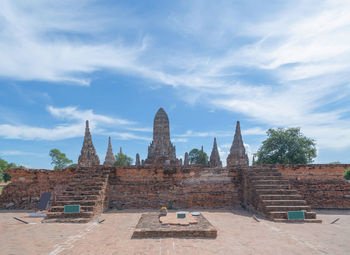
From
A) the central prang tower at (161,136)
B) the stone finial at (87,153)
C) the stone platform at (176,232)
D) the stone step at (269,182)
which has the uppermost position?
the central prang tower at (161,136)

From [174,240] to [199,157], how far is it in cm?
5136

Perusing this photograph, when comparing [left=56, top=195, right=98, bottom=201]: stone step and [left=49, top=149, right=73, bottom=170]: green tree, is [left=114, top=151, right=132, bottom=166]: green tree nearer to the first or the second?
[left=49, top=149, right=73, bottom=170]: green tree

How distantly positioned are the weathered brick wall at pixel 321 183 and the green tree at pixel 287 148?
11479mm

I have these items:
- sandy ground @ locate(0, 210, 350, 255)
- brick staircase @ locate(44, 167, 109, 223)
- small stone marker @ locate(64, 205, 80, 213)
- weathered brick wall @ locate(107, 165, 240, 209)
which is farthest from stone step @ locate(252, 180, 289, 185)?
small stone marker @ locate(64, 205, 80, 213)

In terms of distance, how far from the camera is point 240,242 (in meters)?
6.77

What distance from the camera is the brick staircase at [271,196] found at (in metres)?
9.65

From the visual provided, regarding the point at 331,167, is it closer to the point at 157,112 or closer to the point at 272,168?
the point at 272,168

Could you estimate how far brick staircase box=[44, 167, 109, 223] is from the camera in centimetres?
936

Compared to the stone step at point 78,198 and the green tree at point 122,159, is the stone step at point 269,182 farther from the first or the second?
the green tree at point 122,159

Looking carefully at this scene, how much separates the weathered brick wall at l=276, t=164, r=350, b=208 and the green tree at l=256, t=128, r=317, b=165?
11.5m

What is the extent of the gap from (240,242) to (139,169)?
6911mm

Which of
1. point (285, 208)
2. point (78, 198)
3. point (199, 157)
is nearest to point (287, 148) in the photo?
point (285, 208)

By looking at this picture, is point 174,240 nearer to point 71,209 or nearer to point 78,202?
point 71,209

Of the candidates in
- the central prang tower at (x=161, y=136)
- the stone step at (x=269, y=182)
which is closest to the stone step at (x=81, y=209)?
the stone step at (x=269, y=182)
